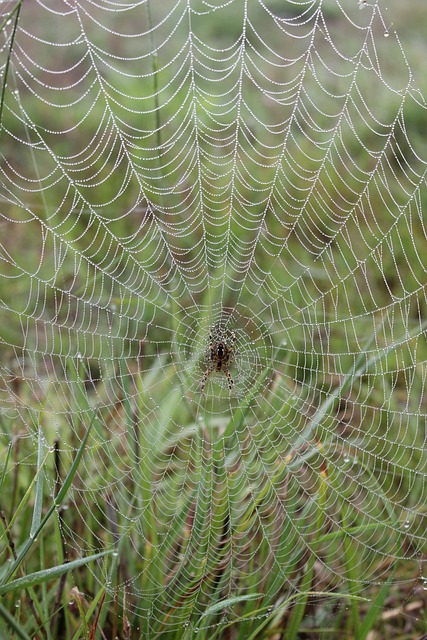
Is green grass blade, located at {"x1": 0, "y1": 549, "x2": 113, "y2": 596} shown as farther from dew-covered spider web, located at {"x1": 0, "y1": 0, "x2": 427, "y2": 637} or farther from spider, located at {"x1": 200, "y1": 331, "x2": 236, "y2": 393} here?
spider, located at {"x1": 200, "y1": 331, "x2": 236, "y2": 393}

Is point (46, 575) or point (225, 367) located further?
point (225, 367)

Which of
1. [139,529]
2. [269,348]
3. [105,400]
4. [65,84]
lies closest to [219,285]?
[269,348]

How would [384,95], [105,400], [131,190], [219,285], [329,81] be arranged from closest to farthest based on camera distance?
[105,400] < [219,285] < [131,190] < [384,95] < [329,81]

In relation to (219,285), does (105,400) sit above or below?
below

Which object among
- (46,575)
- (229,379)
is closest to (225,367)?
(229,379)

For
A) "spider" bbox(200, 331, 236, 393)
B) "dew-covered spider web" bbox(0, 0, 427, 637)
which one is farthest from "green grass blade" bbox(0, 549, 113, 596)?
"spider" bbox(200, 331, 236, 393)

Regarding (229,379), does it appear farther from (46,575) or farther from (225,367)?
(46,575)

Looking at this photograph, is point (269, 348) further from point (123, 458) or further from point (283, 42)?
point (283, 42)
